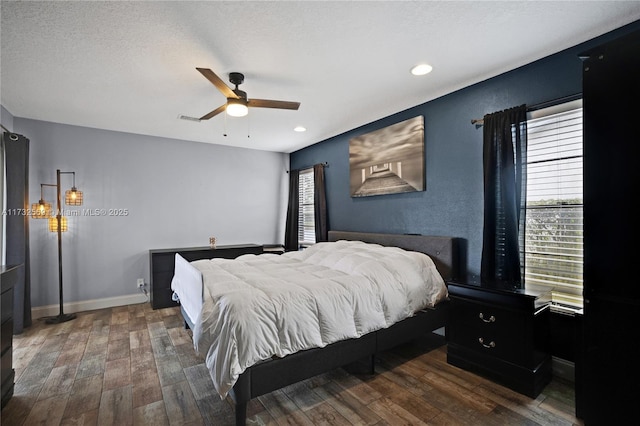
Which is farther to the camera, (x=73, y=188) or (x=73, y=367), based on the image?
(x=73, y=188)

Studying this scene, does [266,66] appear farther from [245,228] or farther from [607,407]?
[245,228]

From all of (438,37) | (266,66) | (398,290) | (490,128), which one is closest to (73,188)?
(266,66)

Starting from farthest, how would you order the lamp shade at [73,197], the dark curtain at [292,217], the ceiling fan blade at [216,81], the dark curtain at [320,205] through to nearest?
the dark curtain at [292,217], the dark curtain at [320,205], the lamp shade at [73,197], the ceiling fan blade at [216,81]

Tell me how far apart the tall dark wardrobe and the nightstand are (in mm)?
476

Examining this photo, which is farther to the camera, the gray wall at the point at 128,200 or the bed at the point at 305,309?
the gray wall at the point at 128,200

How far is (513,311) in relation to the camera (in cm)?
226

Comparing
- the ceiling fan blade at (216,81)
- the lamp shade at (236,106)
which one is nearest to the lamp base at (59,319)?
the lamp shade at (236,106)

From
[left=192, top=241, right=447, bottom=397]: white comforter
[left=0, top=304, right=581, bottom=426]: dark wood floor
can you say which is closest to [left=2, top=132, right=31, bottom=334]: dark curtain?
[left=0, top=304, right=581, bottom=426]: dark wood floor

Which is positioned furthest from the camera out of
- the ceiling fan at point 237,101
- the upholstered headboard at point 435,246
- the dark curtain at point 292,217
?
the dark curtain at point 292,217

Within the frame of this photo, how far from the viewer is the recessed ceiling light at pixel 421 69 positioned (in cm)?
260

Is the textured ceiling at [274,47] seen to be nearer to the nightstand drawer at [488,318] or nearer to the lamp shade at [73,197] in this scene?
the lamp shade at [73,197]

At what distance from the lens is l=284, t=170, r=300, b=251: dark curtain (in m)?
5.54

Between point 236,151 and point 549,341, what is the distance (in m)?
5.03

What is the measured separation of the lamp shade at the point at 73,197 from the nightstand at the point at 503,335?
4.58 m
